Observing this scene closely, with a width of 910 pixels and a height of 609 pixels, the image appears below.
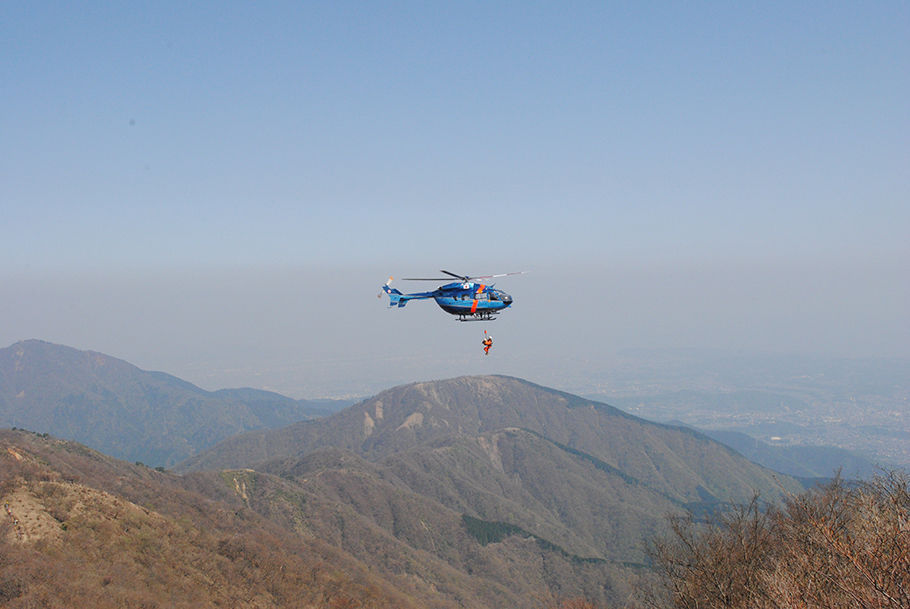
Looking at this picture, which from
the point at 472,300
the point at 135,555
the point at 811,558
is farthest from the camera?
the point at 135,555

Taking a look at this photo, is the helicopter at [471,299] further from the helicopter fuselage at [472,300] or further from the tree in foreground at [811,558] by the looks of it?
the tree in foreground at [811,558]

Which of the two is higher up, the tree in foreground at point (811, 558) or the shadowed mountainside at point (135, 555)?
the tree in foreground at point (811, 558)

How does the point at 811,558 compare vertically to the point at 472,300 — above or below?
below

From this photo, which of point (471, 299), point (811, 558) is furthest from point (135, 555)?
point (811, 558)

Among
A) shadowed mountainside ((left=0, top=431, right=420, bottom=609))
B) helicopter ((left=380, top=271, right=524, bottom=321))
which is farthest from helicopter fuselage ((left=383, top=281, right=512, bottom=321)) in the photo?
shadowed mountainside ((left=0, top=431, right=420, bottom=609))

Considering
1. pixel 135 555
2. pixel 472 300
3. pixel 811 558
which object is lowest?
pixel 135 555

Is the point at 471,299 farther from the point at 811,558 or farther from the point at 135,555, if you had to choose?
the point at 135,555

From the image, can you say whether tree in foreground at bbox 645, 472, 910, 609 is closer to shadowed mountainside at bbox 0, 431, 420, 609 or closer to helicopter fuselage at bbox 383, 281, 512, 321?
helicopter fuselage at bbox 383, 281, 512, 321

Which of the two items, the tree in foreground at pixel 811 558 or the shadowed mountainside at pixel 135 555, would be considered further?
the shadowed mountainside at pixel 135 555

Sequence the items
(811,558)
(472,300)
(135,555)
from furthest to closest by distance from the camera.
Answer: (135,555) → (472,300) → (811,558)

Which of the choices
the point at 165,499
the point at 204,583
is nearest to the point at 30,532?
the point at 204,583

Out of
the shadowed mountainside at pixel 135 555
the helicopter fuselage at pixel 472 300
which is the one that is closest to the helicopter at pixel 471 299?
the helicopter fuselage at pixel 472 300
